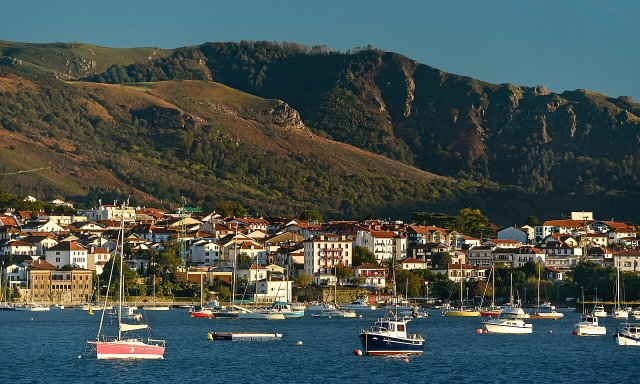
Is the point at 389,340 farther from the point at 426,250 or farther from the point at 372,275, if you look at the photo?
the point at 426,250

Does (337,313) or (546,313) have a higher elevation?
(546,313)

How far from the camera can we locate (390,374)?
77625mm

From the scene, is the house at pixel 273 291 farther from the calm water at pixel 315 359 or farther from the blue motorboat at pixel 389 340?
the blue motorboat at pixel 389 340

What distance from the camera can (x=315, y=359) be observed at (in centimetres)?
8912

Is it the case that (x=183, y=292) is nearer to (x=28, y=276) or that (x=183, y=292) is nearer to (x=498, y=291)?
(x=28, y=276)

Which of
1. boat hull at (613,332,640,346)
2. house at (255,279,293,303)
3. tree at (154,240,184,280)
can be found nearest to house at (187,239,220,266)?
tree at (154,240,184,280)

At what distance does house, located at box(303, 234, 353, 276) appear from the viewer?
180 meters

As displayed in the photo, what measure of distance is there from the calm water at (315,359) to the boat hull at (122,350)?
464 mm

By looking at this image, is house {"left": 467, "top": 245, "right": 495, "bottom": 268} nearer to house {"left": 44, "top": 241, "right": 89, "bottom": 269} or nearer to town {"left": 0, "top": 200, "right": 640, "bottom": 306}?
town {"left": 0, "top": 200, "right": 640, "bottom": 306}

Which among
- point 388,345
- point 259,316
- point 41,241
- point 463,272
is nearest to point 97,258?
point 41,241

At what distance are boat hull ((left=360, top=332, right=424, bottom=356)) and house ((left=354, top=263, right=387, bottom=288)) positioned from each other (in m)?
89.3

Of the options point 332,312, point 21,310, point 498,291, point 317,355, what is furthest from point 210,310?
point 317,355

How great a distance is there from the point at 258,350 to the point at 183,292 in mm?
73014

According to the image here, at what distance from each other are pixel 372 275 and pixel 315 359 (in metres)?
90.0
